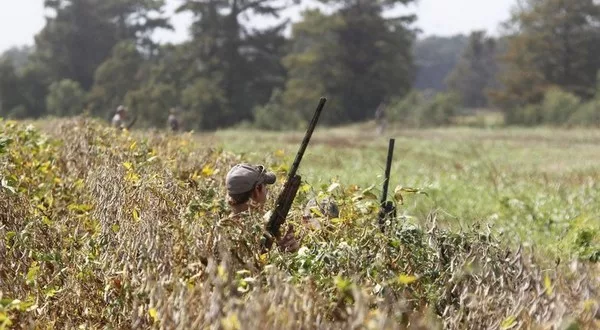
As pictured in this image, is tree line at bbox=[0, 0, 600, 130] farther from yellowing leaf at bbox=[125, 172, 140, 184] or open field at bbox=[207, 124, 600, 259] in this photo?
yellowing leaf at bbox=[125, 172, 140, 184]

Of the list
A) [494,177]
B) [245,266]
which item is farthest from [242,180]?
[494,177]

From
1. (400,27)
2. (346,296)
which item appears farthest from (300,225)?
(400,27)

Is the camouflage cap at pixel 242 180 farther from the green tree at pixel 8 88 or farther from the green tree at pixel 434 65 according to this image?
the green tree at pixel 434 65

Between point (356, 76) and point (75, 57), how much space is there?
87.1ft

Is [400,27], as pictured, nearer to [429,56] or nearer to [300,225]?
[300,225]

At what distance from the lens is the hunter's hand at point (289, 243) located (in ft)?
13.0

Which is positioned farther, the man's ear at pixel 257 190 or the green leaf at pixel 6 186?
the green leaf at pixel 6 186

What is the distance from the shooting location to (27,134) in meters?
8.14

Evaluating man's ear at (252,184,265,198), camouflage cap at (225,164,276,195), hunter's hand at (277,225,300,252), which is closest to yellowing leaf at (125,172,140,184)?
camouflage cap at (225,164,276,195)

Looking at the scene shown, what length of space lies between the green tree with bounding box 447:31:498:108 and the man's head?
3709 inches

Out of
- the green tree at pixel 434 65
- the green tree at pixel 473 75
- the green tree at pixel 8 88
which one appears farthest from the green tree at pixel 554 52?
the green tree at pixel 434 65

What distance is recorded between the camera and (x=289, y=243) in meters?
3.99

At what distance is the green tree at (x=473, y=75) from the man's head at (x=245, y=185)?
94.2 metres

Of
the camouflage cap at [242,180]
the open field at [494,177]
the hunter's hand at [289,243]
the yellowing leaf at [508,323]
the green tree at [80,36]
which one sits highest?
the green tree at [80,36]
